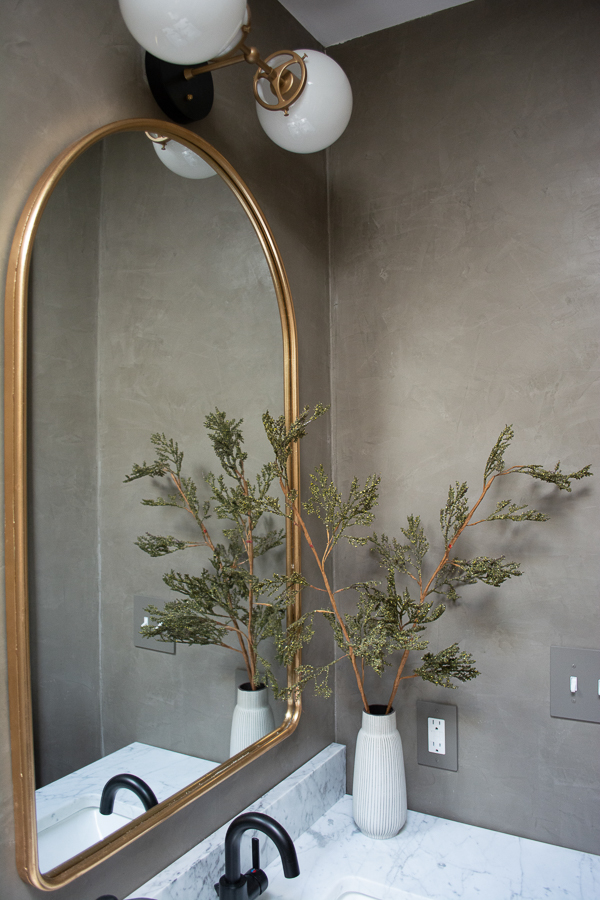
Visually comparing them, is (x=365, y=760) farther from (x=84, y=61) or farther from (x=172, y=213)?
(x=84, y=61)

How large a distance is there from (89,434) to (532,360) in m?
0.83

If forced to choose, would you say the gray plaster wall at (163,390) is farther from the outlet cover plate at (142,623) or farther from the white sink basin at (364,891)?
the white sink basin at (364,891)

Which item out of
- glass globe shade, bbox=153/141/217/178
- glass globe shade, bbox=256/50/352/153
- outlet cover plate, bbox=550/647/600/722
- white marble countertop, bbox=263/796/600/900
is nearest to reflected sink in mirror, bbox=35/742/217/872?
white marble countertop, bbox=263/796/600/900

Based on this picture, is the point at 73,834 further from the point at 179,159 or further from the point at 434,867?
the point at 179,159

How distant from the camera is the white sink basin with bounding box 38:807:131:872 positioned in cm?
69

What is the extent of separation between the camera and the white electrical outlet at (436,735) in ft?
3.98


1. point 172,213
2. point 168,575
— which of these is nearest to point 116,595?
point 168,575

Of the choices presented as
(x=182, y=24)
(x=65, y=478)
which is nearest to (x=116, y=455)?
(x=65, y=478)

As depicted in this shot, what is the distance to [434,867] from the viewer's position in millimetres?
1053

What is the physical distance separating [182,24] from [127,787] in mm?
951

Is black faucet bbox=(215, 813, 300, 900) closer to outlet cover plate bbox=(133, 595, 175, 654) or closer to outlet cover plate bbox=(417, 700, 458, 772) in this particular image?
outlet cover plate bbox=(133, 595, 175, 654)

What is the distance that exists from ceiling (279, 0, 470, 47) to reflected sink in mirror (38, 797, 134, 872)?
4.83 ft

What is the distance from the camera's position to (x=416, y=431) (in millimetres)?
1272

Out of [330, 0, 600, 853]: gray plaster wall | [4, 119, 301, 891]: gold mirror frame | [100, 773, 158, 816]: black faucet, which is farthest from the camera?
[330, 0, 600, 853]: gray plaster wall
